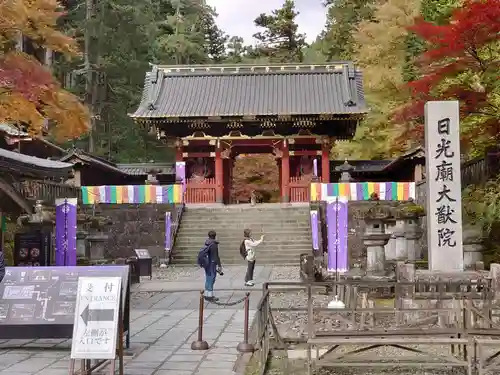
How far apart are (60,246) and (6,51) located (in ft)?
16.0

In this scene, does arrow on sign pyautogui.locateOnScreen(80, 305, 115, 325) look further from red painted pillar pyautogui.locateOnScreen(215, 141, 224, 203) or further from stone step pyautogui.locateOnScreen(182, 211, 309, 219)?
red painted pillar pyautogui.locateOnScreen(215, 141, 224, 203)

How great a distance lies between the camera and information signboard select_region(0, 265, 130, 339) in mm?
7227

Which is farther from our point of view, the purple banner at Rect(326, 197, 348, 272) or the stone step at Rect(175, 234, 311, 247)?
the stone step at Rect(175, 234, 311, 247)

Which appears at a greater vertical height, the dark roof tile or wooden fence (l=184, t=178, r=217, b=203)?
the dark roof tile

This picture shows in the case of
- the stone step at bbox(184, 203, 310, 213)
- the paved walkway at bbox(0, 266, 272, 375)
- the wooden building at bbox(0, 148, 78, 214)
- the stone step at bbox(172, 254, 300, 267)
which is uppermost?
the wooden building at bbox(0, 148, 78, 214)

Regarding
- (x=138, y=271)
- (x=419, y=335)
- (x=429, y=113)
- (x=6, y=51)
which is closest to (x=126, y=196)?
(x=138, y=271)

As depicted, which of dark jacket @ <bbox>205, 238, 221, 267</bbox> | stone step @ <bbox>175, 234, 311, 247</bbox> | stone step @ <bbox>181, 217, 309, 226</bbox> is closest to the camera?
dark jacket @ <bbox>205, 238, 221, 267</bbox>

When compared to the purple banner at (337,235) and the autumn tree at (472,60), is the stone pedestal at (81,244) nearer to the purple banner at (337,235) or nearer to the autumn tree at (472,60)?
the purple banner at (337,235)

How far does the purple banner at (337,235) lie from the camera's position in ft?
45.8

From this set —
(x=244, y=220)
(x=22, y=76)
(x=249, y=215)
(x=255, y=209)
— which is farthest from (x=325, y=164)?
(x=22, y=76)

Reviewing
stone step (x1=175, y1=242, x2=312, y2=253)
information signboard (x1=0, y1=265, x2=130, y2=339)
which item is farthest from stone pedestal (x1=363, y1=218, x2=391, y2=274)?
stone step (x1=175, y1=242, x2=312, y2=253)

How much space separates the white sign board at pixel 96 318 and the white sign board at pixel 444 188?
6484mm

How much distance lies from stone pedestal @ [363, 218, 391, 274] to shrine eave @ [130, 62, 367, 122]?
1480 centimetres

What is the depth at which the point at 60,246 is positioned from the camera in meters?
14.2
